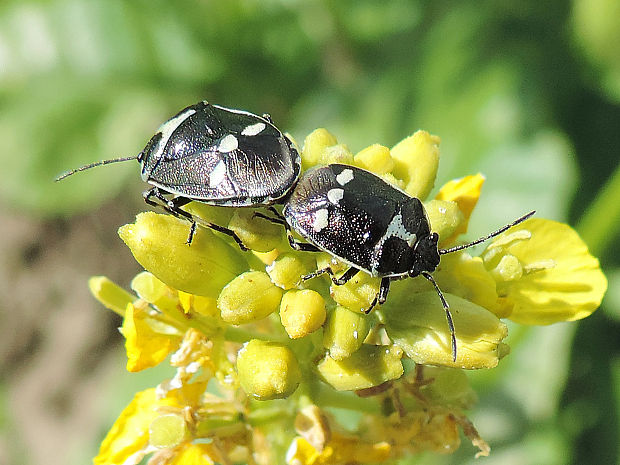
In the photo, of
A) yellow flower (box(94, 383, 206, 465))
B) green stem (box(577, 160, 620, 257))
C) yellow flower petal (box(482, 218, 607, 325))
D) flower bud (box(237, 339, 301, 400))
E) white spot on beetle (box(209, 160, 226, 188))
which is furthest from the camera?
green stem (box(577, 160, 620, 257))

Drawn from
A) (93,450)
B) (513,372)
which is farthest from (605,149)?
(93,450)

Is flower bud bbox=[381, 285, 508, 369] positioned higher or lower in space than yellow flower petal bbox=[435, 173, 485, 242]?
lower

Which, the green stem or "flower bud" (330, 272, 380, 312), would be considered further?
the green stem

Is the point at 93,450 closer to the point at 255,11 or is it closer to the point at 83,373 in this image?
the point at 83,373

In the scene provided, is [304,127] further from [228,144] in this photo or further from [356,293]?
[356,293]

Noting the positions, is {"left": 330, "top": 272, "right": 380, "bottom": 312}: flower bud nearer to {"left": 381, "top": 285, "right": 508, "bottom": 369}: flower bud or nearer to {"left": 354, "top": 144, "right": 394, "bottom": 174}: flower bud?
{"left": 381, "top": 285, "right": 508, "bottom": 369}: flower bud

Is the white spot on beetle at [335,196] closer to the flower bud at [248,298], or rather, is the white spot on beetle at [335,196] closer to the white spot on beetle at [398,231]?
the white spot on beetle at [398,231]

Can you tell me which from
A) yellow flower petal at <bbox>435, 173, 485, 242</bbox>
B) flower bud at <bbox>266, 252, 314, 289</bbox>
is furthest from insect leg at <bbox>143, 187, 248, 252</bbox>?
yellow flower petal at <bbox>435, 173, 485, 242</bbox>
